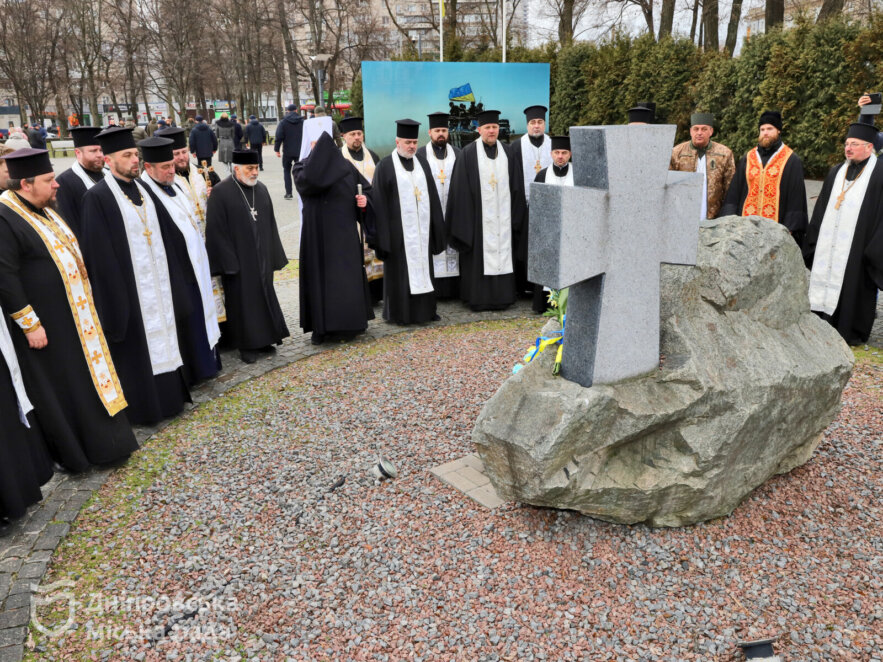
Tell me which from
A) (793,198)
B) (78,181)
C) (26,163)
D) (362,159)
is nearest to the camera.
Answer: (26,163)

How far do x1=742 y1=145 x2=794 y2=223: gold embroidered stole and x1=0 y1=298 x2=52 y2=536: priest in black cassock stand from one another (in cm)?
664

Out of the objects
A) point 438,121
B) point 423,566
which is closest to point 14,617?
point 423,566

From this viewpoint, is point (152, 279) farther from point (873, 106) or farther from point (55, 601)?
point (873, 106)

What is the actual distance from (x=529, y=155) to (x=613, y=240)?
5.30 m

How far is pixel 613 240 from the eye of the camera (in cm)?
329

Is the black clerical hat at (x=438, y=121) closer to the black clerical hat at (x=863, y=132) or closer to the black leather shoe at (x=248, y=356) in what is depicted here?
the black leather shoe at (x=248, y=356)

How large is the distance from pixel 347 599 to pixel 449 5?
26.4 metres

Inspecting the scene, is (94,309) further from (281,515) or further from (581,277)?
(581,277)

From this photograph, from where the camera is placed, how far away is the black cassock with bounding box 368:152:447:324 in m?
7.43

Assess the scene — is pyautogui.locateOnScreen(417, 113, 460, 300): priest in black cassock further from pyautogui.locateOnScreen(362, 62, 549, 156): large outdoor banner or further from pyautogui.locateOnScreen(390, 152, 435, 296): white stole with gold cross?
pyautogui.locateOnScreen(362, 62, 549, 156): large outdoor banner

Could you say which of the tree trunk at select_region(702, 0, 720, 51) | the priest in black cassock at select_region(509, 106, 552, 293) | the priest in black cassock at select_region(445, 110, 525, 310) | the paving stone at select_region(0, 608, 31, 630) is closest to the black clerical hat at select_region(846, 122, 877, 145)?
the priest in black cassock at select_region(509, 106, 552, 293)

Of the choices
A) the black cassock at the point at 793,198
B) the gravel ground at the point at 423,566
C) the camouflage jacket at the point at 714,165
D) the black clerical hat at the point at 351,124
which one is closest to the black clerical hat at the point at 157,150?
the gravel ground at the point at 423,566

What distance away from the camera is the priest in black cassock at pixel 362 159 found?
800 centimetres

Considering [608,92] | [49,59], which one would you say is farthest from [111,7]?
[608,92]
